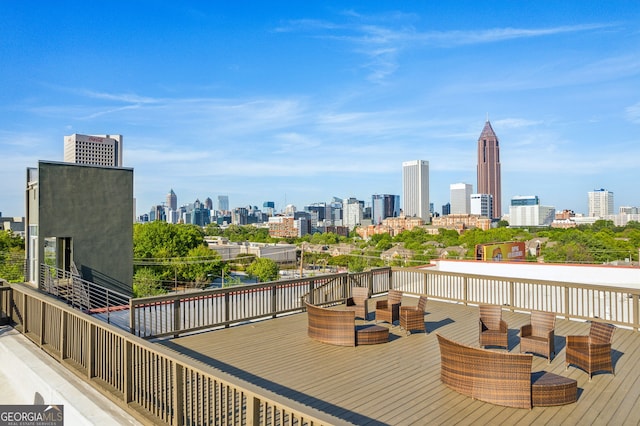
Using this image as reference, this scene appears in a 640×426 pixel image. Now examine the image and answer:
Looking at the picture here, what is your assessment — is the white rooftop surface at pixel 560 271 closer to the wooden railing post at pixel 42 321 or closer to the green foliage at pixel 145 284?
the wooden railing post at pixel 42 321

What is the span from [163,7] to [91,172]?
58.5 ft

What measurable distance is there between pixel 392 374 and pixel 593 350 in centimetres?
253

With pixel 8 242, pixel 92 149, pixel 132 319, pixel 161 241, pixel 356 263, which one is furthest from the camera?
pixel 92 149

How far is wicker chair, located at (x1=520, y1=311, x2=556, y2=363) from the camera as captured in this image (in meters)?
5.99

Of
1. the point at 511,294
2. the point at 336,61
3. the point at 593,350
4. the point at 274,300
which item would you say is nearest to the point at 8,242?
the point at 336,61

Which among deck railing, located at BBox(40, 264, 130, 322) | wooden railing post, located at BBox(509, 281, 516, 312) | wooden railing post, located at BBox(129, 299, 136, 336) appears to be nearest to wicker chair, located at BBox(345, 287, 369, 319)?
wooden railing post, located at BBox(509, 281, 516, 312)

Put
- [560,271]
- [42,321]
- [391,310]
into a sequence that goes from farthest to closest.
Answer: [560,271], [391,310], [42,321]

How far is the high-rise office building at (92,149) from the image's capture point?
112 metres

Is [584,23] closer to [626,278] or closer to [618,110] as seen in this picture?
[626,278]

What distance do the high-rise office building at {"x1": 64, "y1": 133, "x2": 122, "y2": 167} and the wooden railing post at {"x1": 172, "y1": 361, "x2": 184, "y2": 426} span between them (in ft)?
403

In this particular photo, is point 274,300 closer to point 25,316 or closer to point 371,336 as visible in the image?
point 371,336

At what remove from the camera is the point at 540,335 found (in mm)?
6512

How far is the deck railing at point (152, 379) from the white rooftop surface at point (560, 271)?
1285 centimetres

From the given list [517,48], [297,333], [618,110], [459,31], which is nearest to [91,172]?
[297,333]
